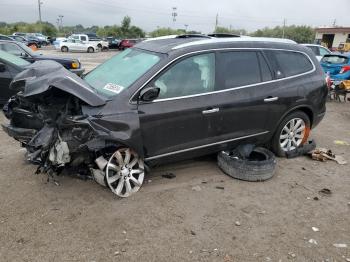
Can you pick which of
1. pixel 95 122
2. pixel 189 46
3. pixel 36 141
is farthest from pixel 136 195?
pixel 189 46

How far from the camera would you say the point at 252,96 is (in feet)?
16.9

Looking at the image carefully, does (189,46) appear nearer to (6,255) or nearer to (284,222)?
(284,222)

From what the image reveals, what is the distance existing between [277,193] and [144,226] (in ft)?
6.14

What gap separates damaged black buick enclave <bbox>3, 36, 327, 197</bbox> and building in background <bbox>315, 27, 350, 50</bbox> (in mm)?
53024

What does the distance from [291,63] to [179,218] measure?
3.18 meters

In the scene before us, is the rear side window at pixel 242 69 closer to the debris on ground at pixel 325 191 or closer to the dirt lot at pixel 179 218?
the dirt lot at pixel 179 218

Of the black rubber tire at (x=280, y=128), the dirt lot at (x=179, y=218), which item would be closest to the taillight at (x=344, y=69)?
the black rubber tire at (x=280, y=128)

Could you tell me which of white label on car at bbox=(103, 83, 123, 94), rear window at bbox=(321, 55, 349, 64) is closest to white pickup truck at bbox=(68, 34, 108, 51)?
rear window at bbox=(321, 55, 349, 64)

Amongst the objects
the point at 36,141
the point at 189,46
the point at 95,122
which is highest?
the point at 189,46

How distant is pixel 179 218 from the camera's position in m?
4.08

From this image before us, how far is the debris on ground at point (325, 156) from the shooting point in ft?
19.5

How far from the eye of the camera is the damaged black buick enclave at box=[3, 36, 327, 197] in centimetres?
421

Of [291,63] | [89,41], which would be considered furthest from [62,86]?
[89,41]

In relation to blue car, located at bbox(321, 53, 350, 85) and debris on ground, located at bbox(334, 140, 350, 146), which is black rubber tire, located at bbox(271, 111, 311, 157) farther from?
blue car, located at bbox(321, 53, 350, 85)
